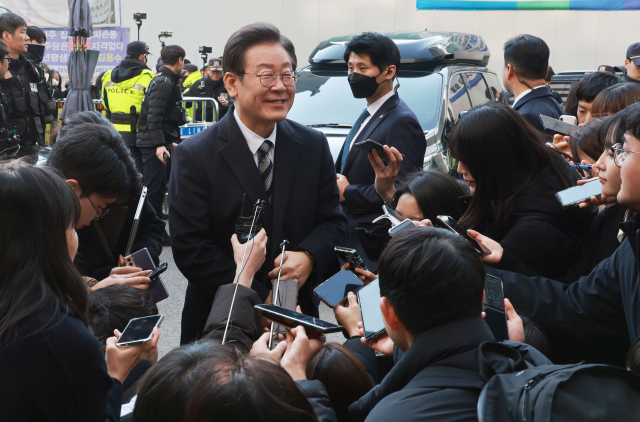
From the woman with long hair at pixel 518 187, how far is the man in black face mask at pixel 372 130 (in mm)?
1050

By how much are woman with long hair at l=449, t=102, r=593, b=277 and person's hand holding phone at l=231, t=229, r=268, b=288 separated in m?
0.84

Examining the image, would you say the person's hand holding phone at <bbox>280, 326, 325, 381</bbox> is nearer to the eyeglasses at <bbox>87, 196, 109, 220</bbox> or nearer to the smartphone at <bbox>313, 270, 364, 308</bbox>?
the smartphone at <bbox>313, 270, 364, 308</bbox>

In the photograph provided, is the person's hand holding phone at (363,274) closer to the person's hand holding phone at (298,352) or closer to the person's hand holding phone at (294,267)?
the person's hand holding phone at (294,267)

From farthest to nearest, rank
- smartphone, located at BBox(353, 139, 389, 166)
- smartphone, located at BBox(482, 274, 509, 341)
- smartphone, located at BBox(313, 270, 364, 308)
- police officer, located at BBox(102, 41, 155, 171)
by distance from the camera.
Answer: police officer, located at BBox(102, 41, 155, 171)
smartphone, located at BBox(353, 139, 389, 166)
smartphone, located at BBox(313, 270, 364, 308)
smartphone, located at BBox(482, 274, 509, 341)

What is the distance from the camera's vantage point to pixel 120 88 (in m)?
7.67

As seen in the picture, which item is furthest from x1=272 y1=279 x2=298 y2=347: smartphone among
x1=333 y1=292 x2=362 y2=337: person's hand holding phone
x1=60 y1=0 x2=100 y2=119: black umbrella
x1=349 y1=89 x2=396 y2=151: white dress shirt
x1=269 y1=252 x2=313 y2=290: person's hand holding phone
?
x1=60 y1=0 x2=100 y2=119: black umbrella

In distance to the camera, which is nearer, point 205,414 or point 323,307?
point 205,414

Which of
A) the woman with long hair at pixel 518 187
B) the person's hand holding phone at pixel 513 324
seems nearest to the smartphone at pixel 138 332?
the person's hand holding phone at pixel 513 324

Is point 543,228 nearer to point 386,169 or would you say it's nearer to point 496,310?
point 496,310

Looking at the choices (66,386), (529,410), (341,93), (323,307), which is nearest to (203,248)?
(66,386)

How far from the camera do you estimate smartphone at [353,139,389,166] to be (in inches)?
120

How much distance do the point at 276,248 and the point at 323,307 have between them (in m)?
3.18

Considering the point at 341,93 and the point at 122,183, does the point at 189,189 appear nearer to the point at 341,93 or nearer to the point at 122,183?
the point at 122,183

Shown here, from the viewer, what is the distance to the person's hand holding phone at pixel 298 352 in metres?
1.72
